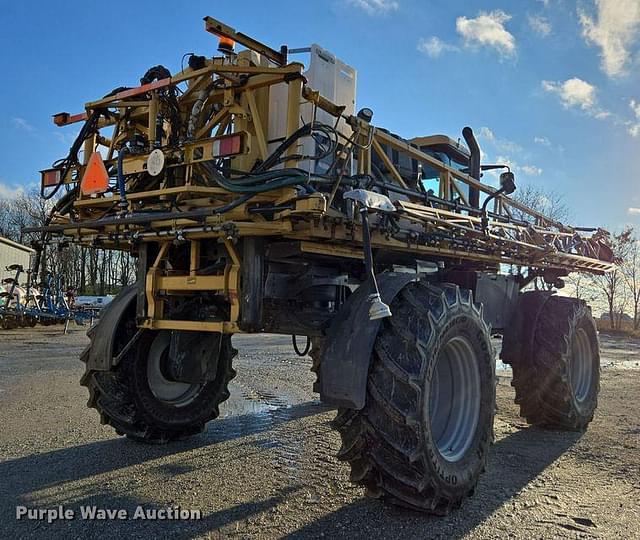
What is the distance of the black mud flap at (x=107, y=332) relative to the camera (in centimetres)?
474

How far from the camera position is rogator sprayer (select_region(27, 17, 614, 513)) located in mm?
3525

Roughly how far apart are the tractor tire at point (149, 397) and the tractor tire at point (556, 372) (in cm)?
328

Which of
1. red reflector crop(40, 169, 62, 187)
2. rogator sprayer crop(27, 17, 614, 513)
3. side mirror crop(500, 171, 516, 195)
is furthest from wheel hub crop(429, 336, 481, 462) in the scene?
red reflector crop(40, 169, 62, 187)

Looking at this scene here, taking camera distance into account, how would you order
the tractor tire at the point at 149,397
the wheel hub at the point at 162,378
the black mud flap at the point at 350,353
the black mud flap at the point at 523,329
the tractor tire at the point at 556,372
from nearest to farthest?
the black mud flap at the point at 350,353, the tractor tire at the point at 149,397, the wheel hub at the point at 162,378, the tractor tire at the point at 556,372, the black mud flap at the point at 523,329

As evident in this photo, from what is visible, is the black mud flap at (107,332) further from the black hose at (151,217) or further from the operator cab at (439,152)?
the operator cab at (439,152)

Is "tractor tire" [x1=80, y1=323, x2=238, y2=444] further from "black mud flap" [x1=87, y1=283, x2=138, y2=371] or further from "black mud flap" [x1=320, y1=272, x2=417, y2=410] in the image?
"black mud flap" [x1=320, y1=272, x2=417, y2=410]

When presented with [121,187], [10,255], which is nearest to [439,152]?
[121,187]

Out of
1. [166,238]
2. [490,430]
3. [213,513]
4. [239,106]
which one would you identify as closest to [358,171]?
[239,106]

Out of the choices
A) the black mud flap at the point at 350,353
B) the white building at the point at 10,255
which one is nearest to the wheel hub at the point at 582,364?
the black mud flap at the point at 350,353

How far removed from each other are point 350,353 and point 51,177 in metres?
2.86

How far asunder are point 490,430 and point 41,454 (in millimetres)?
3590

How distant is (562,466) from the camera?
483 centimetres

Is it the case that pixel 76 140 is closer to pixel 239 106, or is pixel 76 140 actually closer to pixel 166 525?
pixel 239 106

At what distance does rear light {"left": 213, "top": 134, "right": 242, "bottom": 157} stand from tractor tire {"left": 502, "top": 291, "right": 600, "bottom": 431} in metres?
4.20
